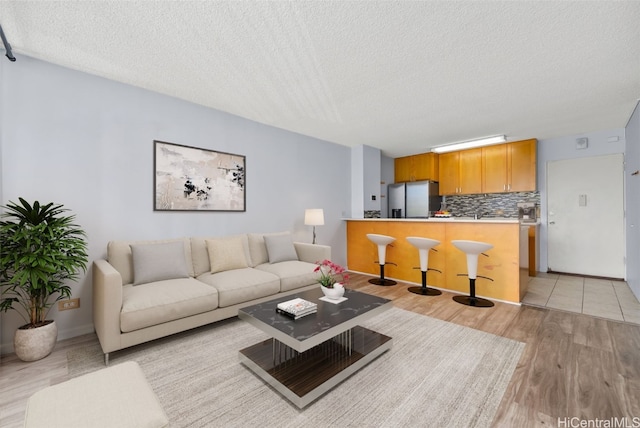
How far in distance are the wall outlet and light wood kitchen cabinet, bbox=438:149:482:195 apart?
626cm

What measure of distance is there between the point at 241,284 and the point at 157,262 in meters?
0.85

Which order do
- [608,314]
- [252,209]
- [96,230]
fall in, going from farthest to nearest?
[252,209] → [608,314] → [96,230]

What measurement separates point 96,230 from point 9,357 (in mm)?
1161

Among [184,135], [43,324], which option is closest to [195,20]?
[184,135]

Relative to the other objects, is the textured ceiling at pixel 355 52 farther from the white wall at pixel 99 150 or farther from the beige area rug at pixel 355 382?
the beige area rug at pixel 355 382

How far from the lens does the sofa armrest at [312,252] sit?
373 centimetres

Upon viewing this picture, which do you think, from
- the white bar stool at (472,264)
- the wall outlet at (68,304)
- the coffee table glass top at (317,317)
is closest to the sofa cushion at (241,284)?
the coffee table glass top at (317,317)

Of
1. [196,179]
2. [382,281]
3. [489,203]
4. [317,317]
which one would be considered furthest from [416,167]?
[317,317]

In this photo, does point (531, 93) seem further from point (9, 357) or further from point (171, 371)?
point (9, 357)

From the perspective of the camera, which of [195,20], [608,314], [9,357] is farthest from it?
[608,314]

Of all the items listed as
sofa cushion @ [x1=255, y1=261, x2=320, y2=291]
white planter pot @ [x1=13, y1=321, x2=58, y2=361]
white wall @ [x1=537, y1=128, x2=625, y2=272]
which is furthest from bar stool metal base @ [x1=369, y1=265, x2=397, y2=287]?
white planter pot @ [x1=13, y1=321, x2=58, y2=361]

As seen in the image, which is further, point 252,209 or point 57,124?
point 252,209

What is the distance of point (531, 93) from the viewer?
10.1 ft

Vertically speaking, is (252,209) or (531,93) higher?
(531,93)
